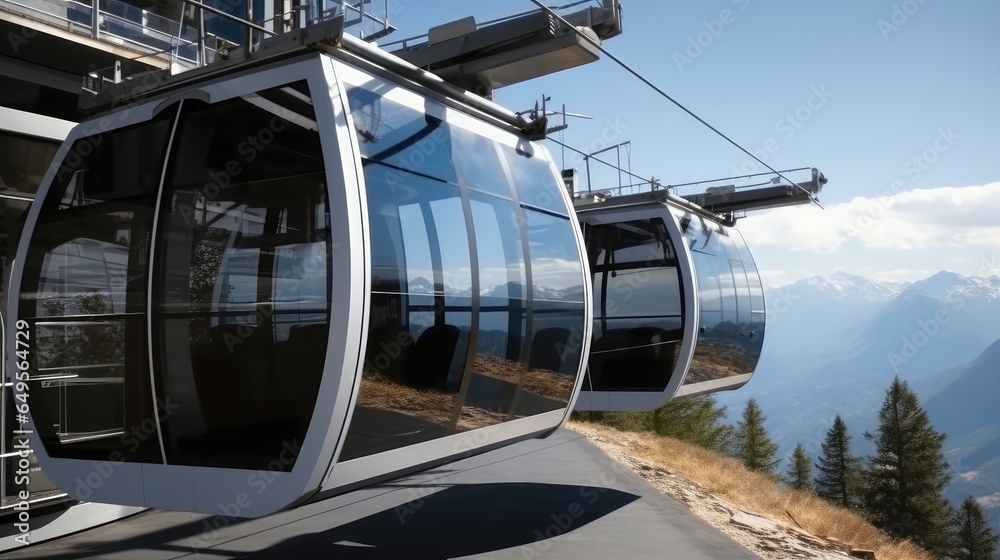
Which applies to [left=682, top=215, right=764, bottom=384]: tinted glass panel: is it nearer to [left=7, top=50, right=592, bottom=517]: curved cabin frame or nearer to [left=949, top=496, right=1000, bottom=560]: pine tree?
[left=7, top=50, right=592, bottom=517]: curved cabin frame

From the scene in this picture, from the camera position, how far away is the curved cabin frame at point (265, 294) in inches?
187

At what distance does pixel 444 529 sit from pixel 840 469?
55.7m

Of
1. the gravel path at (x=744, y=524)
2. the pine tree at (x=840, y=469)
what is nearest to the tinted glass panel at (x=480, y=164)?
the gravel path at (x=744, y=524)

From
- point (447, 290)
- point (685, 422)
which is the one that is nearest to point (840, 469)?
point (685, 422)

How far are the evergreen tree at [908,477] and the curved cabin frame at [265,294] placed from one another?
160ft

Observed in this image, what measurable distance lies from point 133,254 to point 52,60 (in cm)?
420

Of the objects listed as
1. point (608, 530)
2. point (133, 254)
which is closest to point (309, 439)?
point (133, 254)

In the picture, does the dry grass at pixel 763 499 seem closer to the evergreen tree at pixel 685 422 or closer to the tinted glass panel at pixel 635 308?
the tinted glass panel at pixel 635 308

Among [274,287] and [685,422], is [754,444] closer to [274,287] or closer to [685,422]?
[685,422]

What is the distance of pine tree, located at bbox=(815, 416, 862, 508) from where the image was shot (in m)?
56.7

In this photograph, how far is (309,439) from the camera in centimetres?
463

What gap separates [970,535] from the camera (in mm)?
53219

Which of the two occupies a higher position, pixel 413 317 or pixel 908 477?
pixel 413 317

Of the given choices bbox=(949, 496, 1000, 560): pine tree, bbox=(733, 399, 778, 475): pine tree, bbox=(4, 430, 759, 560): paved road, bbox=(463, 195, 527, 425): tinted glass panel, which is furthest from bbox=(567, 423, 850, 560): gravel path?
bbox=(949, 496, 1000, 560): pine tree
